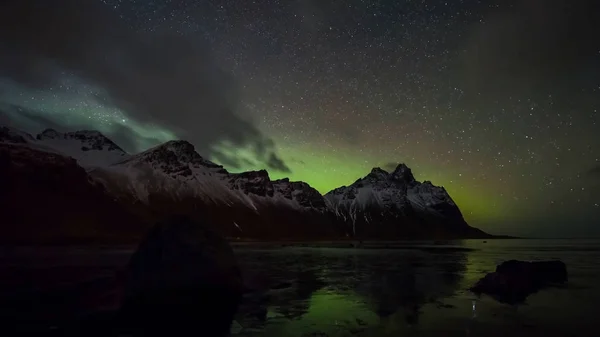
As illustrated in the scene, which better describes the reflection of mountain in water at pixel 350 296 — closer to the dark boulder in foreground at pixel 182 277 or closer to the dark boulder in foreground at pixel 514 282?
the dark boulder in foreground at pixel 182 277

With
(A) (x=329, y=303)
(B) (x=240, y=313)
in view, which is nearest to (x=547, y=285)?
(A) (x=329, y=303)

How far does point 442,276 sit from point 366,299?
57.7 ft

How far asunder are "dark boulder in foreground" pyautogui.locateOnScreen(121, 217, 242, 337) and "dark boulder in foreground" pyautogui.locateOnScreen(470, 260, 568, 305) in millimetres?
17663

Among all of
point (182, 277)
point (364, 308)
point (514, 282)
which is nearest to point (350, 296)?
point (364, 308)

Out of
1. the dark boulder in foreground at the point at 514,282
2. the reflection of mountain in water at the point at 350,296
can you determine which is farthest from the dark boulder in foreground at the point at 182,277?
the dark boulder in foreground at the point at 514,282

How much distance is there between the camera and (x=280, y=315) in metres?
20.7

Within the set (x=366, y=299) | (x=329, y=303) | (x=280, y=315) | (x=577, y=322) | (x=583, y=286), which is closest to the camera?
(x=577, y=322)

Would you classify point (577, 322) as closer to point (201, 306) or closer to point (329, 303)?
point (329, 303)

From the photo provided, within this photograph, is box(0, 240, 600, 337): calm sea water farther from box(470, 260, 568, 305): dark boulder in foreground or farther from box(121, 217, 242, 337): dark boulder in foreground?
box(121, 217, 242, 337): dark boulder in foreground

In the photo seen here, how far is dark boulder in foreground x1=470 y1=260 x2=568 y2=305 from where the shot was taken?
90.6 feet

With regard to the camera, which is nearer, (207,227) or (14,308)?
(14,308)

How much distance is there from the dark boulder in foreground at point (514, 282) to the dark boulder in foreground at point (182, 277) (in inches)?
695

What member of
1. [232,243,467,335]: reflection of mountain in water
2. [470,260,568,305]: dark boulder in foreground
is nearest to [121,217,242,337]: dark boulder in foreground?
[232,243,467,335]: reflection of mountain in water

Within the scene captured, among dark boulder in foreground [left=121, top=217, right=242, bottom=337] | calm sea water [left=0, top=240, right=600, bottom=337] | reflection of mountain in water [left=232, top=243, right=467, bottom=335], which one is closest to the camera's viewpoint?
calm sea water [left=0, top=240, right=600, bottom=337]
